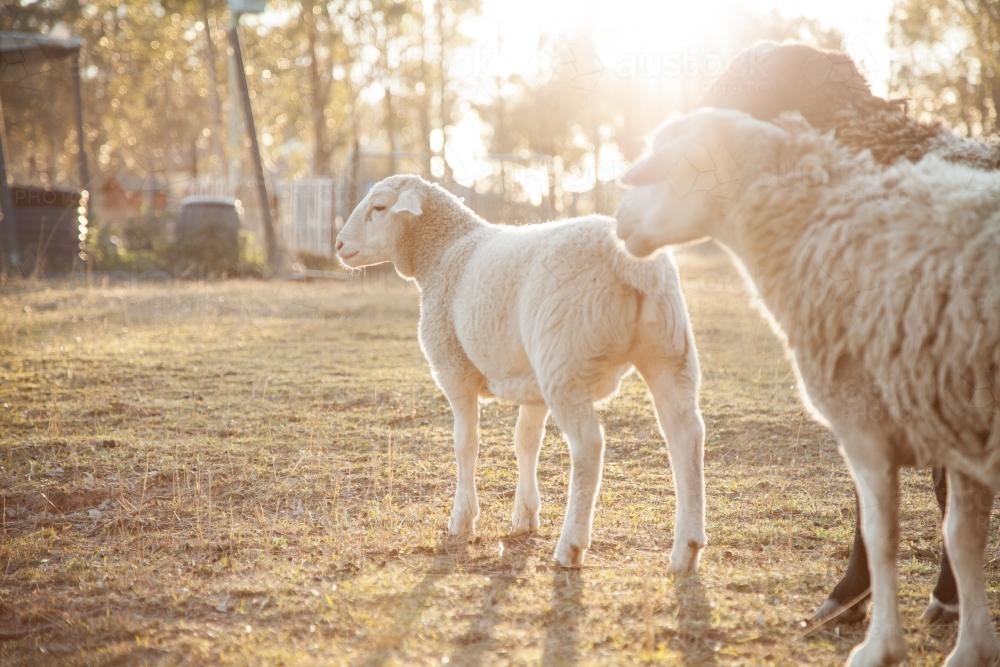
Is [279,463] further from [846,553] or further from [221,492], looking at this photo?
[846,553]

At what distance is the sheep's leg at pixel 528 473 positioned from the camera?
516cm

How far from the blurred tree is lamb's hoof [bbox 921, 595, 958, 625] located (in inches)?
438

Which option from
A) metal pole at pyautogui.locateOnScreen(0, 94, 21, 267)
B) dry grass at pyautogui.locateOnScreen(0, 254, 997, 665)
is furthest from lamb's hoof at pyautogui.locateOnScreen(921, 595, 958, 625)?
metal pole at pyautogui.locateOnScreen(0, 94, 21, 267)

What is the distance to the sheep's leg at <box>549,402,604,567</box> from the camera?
177 inches

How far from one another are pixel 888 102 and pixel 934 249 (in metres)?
0.82

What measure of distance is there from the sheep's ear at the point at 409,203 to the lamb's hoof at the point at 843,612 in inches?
114

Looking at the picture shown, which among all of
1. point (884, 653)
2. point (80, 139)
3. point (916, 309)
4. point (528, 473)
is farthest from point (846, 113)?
point (80, 139)

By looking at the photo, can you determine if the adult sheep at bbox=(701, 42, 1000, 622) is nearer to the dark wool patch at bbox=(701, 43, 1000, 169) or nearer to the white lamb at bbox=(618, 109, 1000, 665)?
the dark wool patch at bbox=(701, 43, 1000, 169)

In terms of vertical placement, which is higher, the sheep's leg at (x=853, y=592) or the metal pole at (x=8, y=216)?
the metal pole at (x=8, y=216)

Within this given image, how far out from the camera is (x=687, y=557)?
4.42 metres

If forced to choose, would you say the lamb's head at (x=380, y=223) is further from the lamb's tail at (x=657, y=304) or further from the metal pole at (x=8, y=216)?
the metal pole at (x=8, y=216)

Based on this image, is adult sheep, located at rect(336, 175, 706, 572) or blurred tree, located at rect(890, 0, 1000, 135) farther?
blurred tree, located at rect(890, 0, 1000, 135)

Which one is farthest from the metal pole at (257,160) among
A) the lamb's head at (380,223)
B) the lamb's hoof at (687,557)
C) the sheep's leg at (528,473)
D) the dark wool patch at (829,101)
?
the dark wool patch at (829,101)

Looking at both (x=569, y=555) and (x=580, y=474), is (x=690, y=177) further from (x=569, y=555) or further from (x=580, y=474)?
(x=569, y=555)
